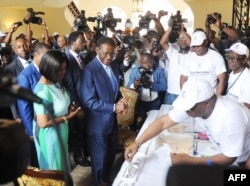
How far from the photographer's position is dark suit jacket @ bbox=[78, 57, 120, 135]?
Answer: 210cm

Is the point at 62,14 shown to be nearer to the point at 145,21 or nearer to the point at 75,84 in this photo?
the point at 145,21

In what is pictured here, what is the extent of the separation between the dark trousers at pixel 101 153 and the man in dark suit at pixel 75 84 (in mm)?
268

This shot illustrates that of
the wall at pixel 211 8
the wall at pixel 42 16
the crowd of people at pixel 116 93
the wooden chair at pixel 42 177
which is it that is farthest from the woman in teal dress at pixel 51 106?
the wall at pixel 211 8

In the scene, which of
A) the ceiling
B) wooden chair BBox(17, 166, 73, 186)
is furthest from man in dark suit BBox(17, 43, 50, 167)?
the ceiling

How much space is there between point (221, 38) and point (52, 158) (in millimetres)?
2911

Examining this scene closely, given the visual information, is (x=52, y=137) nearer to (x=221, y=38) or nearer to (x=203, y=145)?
(x=203, y=145)

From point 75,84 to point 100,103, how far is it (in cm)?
58

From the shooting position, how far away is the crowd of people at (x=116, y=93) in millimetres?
1361

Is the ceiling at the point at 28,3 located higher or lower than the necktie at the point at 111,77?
higher

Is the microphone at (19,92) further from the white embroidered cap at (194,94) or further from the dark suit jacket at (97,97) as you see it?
the dark suit jacket at (97,97)

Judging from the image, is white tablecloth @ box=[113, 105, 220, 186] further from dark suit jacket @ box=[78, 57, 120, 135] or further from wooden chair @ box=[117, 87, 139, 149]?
wooden chair @ box=[117, 87, 139, 149]

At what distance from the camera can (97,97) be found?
2143 mm

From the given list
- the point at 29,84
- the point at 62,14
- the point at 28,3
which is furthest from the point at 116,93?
the point at 62,14

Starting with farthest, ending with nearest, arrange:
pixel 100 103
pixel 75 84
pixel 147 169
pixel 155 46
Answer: pixel 155 46 < pixel 75 84 < pixel 100 103 < pixel 147 169
